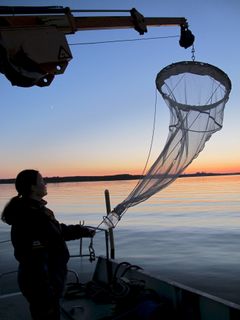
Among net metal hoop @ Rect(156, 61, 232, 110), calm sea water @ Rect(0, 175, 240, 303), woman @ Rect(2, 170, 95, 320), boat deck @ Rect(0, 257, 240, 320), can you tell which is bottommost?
calm sea water @ Rect(0, 175, 240, 303)

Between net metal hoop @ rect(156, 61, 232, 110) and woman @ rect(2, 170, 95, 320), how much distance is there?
8.60ft

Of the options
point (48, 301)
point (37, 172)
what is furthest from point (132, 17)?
point (48, 301)

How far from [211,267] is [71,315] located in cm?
1081

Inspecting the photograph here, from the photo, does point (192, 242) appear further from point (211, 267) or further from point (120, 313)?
point (120, 313)

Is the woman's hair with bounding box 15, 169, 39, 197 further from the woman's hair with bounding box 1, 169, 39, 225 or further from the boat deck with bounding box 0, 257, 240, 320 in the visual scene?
the boat deck with bounding box 0, 257, 240, 320

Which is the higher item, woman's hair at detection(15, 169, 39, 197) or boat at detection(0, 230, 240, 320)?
woman's hair at detection(15, 169, 39, 197)

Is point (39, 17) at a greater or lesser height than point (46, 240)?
greater

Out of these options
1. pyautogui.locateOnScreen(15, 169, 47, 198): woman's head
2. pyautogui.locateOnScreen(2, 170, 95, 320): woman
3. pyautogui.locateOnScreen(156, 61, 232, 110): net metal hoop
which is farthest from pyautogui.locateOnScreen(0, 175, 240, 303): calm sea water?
pyautogui.locateOnScreen(15, 169, 47, 198): woman's head

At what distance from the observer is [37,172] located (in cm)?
389

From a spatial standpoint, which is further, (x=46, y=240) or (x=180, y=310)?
(x=180, y=310)

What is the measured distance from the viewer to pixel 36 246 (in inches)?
142

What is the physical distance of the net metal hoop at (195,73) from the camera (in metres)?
5.17

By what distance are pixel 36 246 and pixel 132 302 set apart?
2719 mm

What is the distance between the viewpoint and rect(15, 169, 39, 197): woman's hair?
375 centimetres
